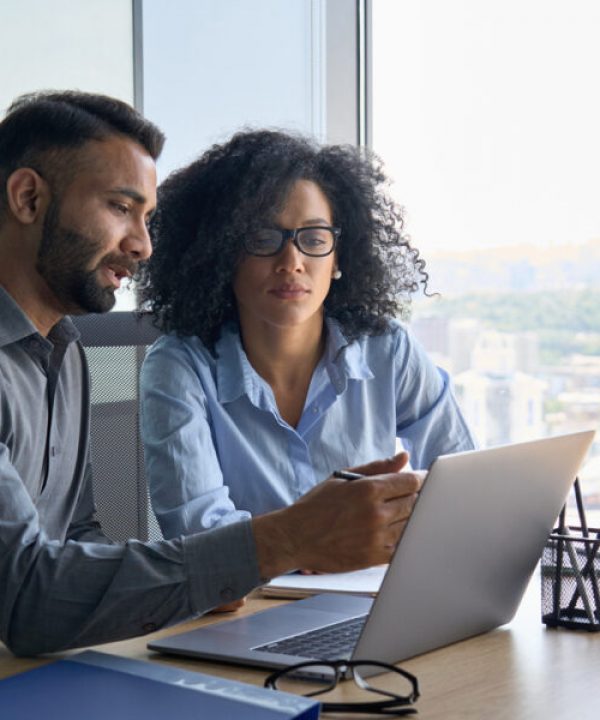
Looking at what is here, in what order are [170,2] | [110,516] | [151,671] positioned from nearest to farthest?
[151,671] → [110,516] → [170,2]

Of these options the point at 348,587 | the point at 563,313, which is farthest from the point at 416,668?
the point at 563,313

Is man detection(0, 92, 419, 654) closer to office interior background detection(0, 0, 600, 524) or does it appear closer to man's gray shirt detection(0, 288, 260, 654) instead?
Answer: man's gray shirt detection(0, 288, 260, 654)

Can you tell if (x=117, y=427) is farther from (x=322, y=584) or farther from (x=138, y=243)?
(x=322, y=584)

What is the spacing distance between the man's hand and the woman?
21.2 inches

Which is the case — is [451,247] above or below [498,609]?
above

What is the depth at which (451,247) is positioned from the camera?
300 cm

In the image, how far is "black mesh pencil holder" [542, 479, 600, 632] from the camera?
1358 millimetres

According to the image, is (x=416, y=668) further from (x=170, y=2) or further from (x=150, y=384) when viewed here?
(x=170, y=2)

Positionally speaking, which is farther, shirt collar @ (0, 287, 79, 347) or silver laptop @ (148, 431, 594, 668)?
shirt collar @ (0, 287, 79, 347)

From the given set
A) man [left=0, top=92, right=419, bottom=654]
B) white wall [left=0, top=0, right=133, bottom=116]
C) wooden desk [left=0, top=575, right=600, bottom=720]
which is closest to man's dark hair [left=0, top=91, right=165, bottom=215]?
man [left=0, top=92, right=419, bottom=654]

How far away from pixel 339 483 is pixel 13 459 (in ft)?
1.77

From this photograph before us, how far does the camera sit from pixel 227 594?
1.25 metres

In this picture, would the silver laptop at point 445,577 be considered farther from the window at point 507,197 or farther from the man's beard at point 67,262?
the window at point 507,197

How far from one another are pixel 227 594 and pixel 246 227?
0.95 m
